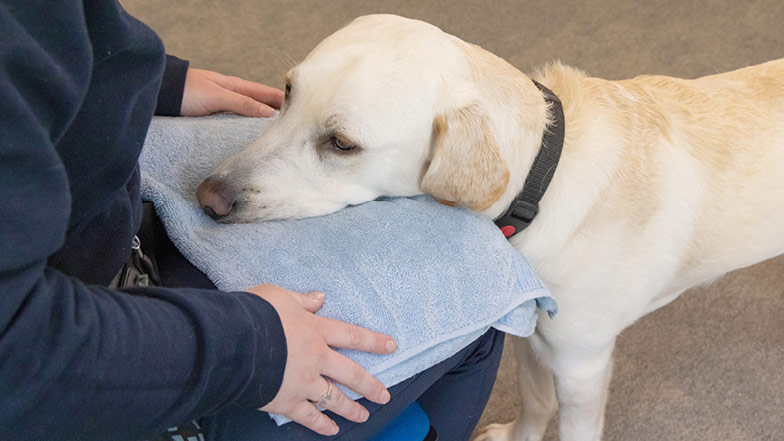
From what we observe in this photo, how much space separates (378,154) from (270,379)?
1.15 feet

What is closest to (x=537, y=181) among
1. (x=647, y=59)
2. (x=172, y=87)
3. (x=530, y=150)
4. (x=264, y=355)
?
(x=530, y=150)

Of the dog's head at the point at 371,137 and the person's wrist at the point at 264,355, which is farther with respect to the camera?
the dog's head at the point at 371,137

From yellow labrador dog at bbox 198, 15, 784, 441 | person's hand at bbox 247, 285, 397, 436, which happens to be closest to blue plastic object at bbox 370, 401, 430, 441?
person's hand at bbox 247, 285, 397, 436

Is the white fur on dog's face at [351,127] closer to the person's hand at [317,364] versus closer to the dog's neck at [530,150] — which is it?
the dog's neck at [530,150]

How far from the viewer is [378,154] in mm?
902

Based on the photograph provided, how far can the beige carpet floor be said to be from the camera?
1565 mm

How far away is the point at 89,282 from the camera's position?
76 cm

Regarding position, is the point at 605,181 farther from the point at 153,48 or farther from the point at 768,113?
the point at 153,48

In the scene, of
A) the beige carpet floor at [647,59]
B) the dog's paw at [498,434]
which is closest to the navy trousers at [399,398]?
the dog's paw at [498,434]

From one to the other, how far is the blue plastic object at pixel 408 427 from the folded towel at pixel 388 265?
0.13m

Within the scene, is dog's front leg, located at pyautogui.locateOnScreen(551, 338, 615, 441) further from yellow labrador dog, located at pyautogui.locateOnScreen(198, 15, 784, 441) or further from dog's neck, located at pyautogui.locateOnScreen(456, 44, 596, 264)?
dog's neck, located at pyautogui.locateOnScreen(456, 44, 596, 264)

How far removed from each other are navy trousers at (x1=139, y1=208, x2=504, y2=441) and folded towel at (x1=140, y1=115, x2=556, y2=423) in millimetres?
33

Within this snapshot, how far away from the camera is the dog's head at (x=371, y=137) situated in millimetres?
864

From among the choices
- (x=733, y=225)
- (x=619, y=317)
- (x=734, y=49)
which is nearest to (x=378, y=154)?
(x=619, y=317)
